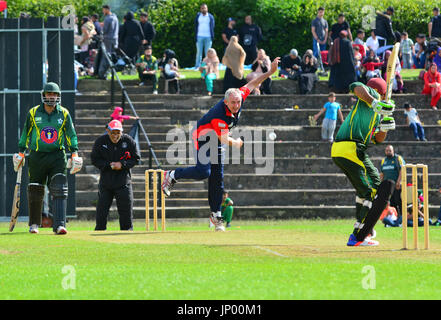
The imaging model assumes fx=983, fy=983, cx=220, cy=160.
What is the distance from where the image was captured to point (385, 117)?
12.3m

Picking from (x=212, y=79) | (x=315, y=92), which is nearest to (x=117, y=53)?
(x=212, y=79)

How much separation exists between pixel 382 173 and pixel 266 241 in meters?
10.1

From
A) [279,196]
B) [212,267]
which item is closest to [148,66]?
[279,196]

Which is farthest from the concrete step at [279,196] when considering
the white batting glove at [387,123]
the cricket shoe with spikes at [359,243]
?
the white batting glove at [387,123]

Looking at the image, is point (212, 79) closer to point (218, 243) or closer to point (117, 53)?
point (117, 53)

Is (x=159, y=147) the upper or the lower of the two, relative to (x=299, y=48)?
Answer: lower

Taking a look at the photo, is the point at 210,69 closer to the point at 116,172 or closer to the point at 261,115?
the point at 261,115

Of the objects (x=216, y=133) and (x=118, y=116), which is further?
(x=118, y=116)

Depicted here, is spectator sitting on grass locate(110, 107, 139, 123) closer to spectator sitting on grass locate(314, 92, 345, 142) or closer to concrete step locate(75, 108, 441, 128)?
concrete step locate(75, 108, 441, 128)

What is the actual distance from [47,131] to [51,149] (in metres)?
0.28

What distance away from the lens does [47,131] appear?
1474cm

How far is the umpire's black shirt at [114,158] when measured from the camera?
17.3 m

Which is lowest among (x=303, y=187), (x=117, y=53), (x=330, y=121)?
(x=303, y=187)

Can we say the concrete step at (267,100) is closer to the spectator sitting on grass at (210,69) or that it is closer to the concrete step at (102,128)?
the spectator sitting on grass at (210,69)
